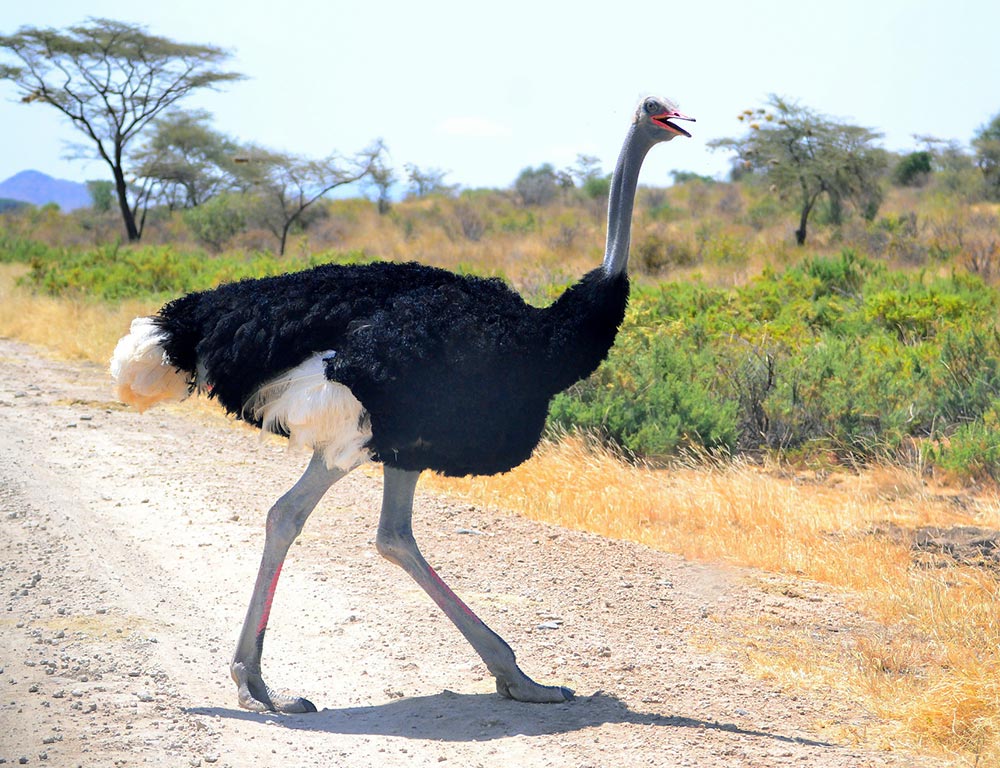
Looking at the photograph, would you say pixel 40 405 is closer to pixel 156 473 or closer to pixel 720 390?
pixel 156 473

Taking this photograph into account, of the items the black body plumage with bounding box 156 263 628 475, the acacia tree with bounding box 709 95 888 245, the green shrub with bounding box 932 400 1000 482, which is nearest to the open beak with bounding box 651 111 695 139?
the black body plumage with bounding box 156 263 628 475

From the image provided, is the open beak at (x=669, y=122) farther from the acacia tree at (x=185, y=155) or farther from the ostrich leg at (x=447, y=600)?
the acacia tree at (x=185, y=155)

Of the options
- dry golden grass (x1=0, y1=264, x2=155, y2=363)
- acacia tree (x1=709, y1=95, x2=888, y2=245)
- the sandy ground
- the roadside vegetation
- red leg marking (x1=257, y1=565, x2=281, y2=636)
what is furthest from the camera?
acacia tree (x1=709, y1=95, x2=888, y2=245)

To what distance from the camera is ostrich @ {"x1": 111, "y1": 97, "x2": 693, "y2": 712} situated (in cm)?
367

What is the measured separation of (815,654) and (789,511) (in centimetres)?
230

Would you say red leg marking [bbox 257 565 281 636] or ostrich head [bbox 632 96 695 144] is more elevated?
ostrich head [bbox 632 96 695 144]

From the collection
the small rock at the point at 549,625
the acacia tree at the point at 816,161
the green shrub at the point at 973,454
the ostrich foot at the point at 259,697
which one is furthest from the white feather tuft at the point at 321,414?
the acacia tree at the point at 816,161

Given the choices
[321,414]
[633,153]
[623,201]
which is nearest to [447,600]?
[321,414]

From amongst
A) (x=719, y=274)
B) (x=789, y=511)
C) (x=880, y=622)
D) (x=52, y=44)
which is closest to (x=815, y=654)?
(x=880, y=622)

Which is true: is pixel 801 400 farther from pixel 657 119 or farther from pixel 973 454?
pixel 657 119

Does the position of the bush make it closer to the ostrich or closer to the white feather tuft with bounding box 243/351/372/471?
the ostrich

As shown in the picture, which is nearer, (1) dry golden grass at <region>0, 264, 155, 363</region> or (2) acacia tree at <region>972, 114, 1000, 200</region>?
(1) dry golden grass at <region>0, 264, 155, 363</region>

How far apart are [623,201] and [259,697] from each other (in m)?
1.95

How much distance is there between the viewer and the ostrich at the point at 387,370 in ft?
12.0
